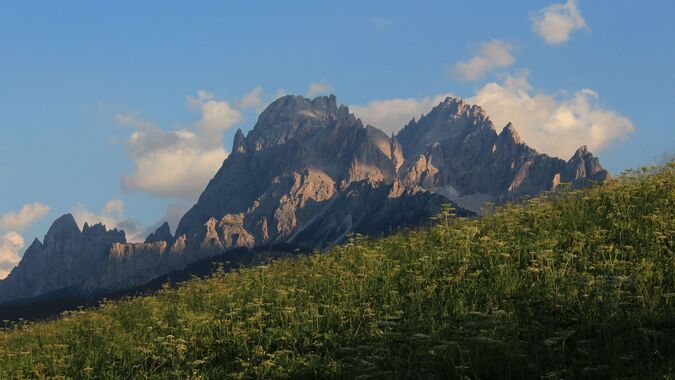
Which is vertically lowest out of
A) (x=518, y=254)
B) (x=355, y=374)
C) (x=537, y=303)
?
(x=355, y=374)

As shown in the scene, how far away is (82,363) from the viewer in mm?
15578

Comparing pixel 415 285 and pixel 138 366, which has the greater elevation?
pixel 415 285

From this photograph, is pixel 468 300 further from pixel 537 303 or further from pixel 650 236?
pixel 650 236

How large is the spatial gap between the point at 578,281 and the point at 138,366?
29.1 feet

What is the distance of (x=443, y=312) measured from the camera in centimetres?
1345

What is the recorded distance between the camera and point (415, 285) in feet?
50.5

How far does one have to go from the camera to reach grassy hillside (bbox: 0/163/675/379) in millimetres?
10648

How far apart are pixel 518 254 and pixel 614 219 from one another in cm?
286

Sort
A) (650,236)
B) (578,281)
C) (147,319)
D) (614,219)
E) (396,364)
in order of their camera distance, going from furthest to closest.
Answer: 1. (147,319)
2. (614,219)
3. (650,236)
4. (578,281)
5. (396,364)

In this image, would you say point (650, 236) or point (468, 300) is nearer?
point (468, 300)

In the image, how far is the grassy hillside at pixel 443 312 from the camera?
1065 centimetres

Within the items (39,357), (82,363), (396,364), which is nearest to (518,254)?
(396,364)

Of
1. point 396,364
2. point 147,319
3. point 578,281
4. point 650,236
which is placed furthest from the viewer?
point 147,319

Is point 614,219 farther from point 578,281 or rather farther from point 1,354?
point 1,354
